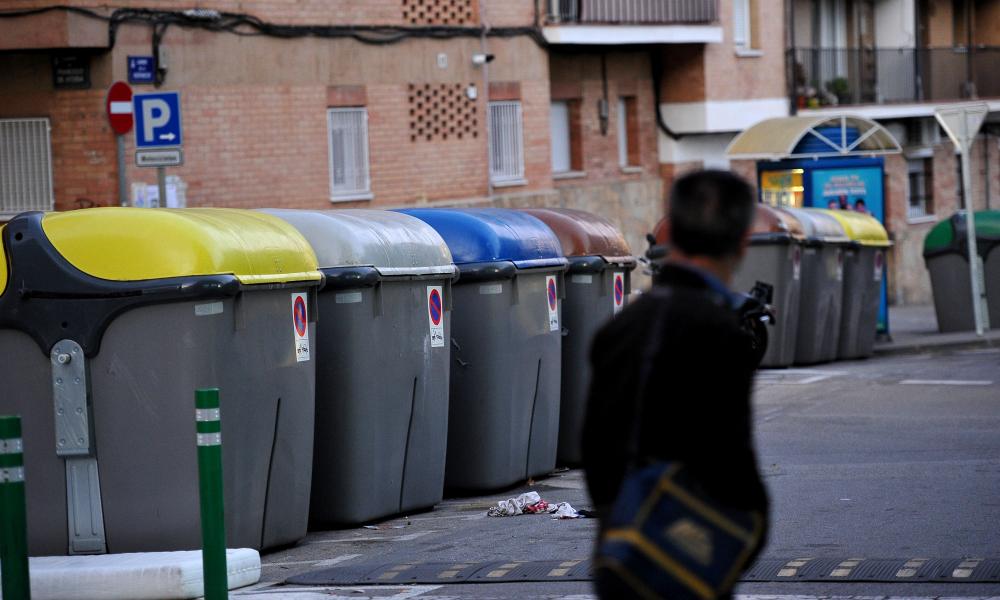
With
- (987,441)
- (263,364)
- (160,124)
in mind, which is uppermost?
(160,124)

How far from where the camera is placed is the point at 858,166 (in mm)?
24078

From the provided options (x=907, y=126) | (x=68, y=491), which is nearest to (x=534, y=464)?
(x=68, y=491)

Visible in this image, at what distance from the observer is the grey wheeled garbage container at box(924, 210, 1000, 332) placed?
77.2 feet

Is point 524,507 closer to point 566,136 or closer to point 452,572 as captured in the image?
point 452,572

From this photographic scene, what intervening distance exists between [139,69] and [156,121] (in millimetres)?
3688

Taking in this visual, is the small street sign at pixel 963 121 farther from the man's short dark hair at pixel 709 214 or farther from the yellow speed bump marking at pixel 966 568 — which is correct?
the man's short dark hair at pixel 709 214

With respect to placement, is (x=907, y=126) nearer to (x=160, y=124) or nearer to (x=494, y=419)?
(x=160, y=124)

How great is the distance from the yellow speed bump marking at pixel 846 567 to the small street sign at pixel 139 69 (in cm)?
1353

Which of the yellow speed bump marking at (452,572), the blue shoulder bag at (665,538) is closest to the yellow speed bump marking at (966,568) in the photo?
the yellow speed bump marking at (452,572)

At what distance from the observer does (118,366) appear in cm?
806

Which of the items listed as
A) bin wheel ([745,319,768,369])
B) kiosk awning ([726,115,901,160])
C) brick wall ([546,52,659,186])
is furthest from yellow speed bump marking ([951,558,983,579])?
brick wall ([546,52,659,186])

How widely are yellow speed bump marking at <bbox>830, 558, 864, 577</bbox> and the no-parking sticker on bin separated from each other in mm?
3190

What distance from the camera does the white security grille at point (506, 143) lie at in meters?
26.0

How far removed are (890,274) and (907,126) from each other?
3.78 meters
